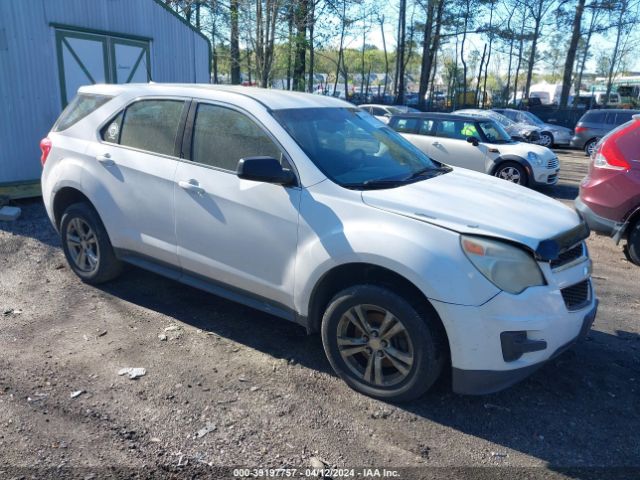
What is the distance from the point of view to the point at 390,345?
3305mm

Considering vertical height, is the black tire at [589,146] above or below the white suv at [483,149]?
below

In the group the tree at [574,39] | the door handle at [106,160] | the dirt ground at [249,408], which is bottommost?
the dirt ground at [249,408]

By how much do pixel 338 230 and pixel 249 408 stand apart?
123 centimetres

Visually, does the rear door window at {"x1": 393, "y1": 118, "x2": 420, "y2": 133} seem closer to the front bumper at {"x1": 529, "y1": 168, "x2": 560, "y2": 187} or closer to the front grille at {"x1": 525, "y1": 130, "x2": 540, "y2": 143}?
the front bumper at {"x1": 529, "y1": 168, "x2": 560, "y2": 187}

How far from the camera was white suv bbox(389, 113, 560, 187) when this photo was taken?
11336 millimetres

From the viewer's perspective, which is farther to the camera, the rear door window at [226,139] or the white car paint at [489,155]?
the white car paint at [489,155]

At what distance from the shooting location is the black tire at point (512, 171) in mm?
11375

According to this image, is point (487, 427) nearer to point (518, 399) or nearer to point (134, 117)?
point (518, 399)

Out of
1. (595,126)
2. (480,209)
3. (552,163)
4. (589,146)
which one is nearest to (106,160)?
(480,209)

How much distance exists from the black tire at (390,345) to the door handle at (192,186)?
130 centimetres

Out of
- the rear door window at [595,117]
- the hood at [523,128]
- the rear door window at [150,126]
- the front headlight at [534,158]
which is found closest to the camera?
the rear door window at [150,126]

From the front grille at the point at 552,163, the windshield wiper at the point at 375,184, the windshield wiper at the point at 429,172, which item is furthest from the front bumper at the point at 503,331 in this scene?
the front grille at the point at 552,163

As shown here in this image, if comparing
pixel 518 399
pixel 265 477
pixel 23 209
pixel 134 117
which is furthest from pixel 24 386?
pixel 23 209

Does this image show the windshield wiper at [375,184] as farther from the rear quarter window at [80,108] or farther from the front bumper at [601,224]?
the front bumper at [601,224]
